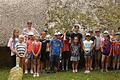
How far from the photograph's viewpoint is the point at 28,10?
49.0 feet

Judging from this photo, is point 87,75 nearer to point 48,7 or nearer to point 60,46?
point 60,46

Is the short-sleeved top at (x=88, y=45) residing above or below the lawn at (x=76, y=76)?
above

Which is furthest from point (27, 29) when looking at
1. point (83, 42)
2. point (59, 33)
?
point (83, 42)

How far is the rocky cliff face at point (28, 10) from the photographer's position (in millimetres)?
14703

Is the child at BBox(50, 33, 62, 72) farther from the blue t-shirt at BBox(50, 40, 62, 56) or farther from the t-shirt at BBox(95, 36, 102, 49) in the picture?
the t-shirt at BBox(95, 36, 102, 49)

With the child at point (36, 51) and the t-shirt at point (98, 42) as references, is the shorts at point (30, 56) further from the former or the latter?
the t-shirt at point (98, 42)

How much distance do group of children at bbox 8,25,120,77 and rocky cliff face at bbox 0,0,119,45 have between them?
1088 mm

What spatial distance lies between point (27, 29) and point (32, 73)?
1.62 m

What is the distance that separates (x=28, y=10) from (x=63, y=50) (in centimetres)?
227

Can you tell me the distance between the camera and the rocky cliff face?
14.7 meters

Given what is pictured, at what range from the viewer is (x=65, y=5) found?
15.1m

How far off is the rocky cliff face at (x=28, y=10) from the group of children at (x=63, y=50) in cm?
109

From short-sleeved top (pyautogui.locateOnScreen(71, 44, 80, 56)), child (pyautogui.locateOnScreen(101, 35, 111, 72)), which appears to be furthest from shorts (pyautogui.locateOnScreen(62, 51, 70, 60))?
child (pyautogui.locateOnScreen(101, 35, 111, 72))

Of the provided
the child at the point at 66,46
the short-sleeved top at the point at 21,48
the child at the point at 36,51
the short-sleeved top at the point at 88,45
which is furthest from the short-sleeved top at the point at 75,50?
the short-sleeved top at the point at 21,48
